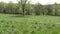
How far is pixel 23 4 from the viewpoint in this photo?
44.6 m

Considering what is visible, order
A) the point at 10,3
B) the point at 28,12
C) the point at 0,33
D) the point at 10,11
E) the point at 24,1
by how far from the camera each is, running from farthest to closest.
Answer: the point at 10,3 < the point at 10,11 < the point at 28,12 < the point at 24,1 < the point at 0,33

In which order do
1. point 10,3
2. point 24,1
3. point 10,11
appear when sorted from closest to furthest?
point 24,1, point 10,11, point 10,3

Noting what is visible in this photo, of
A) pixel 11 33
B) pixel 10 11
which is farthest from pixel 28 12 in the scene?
pixel 11 33

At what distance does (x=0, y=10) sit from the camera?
72.6m

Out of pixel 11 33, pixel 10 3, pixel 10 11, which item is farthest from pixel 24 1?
pixel 10 3

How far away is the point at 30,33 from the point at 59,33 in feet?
5.88

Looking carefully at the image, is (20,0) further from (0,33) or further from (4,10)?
(0,33)

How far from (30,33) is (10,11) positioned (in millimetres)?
59833

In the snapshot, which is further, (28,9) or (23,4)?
(28,9)

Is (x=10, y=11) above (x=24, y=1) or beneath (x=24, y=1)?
beneath

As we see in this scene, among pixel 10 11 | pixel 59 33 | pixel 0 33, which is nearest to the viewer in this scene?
pixel 59 33

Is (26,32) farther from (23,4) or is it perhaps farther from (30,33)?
(23,4)

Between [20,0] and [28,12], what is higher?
[20,0]

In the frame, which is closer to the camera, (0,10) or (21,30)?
(21,30)
